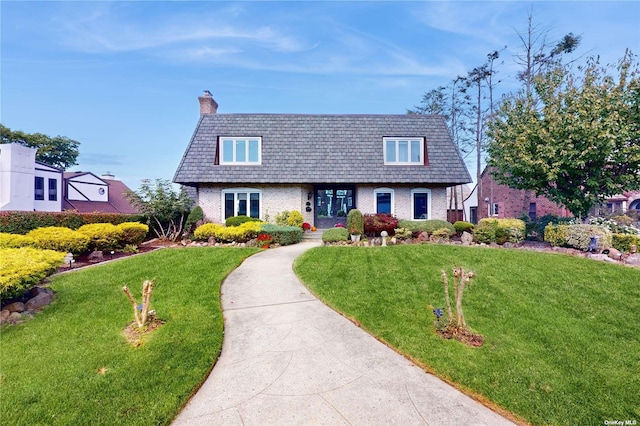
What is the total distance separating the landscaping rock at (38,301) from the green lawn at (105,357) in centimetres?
20

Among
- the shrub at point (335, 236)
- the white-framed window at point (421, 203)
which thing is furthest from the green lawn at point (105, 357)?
the white-framed window at point (421, 203)

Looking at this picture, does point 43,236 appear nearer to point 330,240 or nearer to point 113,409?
point 113,409

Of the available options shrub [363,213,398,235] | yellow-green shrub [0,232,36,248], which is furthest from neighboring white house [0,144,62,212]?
shrub [363,213,398,235]

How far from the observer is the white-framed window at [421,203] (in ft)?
57.9

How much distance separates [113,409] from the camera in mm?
3170

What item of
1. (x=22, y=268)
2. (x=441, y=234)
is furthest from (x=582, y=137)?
(x=22, y=268)

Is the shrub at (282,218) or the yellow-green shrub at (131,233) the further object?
the shrub at (282,218)

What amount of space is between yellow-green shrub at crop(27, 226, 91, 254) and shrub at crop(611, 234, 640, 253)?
18.6m

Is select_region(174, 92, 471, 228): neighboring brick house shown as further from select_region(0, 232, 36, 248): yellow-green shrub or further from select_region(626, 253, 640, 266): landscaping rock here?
select_region(626, 253, 640, 266): landscaping rock

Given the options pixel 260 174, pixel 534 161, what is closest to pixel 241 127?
pixel 260 174

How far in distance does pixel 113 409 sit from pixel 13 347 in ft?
9.37

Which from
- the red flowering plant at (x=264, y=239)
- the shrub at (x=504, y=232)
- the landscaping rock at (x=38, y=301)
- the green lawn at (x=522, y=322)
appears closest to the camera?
the green lawn at (x=522, y=322)

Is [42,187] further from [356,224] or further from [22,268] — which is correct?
[356,224]

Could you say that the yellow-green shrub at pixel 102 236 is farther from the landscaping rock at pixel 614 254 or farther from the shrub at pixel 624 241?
the shrub at pixel 624 241
